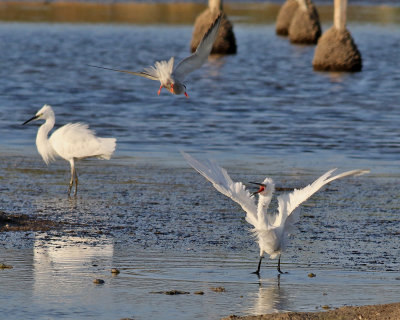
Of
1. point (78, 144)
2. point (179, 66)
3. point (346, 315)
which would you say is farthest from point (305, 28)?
point (346, 315)

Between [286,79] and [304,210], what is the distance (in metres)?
16.5

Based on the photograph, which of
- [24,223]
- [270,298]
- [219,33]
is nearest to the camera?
[270,298]

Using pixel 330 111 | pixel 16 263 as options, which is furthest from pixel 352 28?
pixel 16 263

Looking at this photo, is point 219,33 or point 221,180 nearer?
point 221,180

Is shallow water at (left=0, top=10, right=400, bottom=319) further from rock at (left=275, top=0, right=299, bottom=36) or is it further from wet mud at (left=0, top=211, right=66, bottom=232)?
rock at (left=275, top=0, right=299, bottom=36)

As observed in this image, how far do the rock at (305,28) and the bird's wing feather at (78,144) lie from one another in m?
26.1

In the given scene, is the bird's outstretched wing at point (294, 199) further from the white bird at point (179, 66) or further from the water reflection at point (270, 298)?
the white bird at point (179, 66)

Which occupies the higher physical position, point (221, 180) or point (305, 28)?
point (221, 180)

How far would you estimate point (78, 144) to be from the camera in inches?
485

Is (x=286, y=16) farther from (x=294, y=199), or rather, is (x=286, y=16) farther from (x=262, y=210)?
(x=294, y=199)

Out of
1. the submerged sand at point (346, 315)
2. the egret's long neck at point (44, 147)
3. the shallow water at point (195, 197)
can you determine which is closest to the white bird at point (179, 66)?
the shallow water at point (195, 197)

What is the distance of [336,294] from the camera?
7297 millimetres

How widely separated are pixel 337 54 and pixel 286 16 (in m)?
15.9

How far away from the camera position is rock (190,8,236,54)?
3122cm
